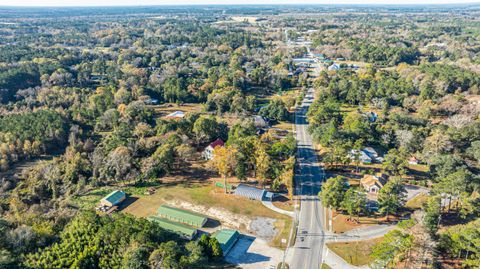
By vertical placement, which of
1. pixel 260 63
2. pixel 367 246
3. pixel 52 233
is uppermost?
pixel 260 63

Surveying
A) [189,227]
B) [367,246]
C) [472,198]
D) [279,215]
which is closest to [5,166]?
[189,227]

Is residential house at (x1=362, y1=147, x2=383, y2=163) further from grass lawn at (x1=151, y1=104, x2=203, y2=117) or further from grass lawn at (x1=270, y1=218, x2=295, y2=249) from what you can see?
grass lawn at (x1=151, y1=104, x2=203, y2=117)

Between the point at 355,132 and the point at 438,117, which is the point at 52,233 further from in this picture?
the point at 438,117

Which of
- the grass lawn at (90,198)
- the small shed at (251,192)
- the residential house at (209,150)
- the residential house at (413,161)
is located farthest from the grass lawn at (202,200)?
the residential house at (413,161)

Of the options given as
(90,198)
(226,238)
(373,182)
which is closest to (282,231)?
(226,238)

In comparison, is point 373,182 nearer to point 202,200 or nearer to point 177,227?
point 202,200

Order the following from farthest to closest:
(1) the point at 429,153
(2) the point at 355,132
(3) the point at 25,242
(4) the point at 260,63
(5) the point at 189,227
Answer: (4) the point at 260,63
(2) the point at 355,132
(1) the point at 429,153
(5) the point at 189,227
(3) the point at 25,242
